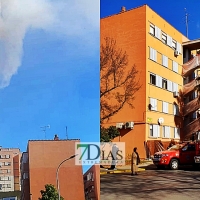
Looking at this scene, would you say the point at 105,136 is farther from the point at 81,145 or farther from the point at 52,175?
the point at 52,175

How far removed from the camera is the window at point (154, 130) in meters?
1.76

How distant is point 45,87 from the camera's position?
1.54 meters

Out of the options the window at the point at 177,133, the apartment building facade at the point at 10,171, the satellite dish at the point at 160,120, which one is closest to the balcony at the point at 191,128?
the window at the point at 177,133

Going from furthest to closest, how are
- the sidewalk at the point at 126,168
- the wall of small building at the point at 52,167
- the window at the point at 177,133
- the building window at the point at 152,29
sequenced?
1. the window at the point at 177,133
2. the building window at the point at 152,29
3. the sidewalk at the point at 126,168
4. the wall of small building at the point at 52,167

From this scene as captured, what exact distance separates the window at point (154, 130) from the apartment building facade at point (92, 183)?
0.35 meters

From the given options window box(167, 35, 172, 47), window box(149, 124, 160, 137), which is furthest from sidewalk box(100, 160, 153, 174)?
window box(167, 35, 172, 47)

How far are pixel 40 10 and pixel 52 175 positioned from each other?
73 cm

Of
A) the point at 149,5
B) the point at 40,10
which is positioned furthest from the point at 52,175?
the point at 149,5

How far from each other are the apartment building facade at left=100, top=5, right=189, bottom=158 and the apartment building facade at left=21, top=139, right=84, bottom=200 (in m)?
0.26

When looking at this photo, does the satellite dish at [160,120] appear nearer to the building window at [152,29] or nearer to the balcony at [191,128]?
the balcony at [191,128]

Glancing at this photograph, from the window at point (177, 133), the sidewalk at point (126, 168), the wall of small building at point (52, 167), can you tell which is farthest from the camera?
the window at point (177, 133)

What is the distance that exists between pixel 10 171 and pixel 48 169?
19cm

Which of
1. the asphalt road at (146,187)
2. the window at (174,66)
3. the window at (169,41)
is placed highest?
the window at (169,41)

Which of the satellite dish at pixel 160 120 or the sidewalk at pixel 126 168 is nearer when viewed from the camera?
the sidewalk at pixel 126 168
